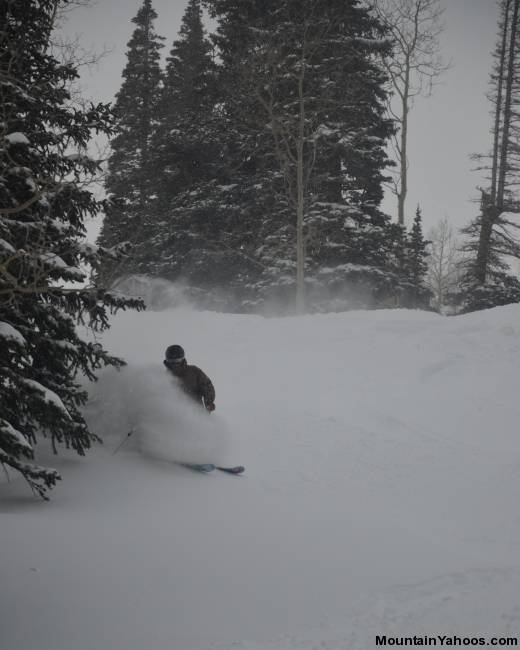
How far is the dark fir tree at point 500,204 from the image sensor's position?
21.8 meters

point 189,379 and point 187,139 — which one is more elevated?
point 187,139

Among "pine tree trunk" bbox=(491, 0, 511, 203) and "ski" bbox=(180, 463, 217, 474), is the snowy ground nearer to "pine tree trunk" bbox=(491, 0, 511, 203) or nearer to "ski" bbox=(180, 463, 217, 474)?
"ski" bbox=(180, 463, 217, 474)

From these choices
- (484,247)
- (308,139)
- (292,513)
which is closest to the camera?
(292,513)

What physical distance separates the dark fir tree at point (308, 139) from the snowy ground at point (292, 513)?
808 centimetres

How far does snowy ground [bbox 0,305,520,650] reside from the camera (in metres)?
3.68

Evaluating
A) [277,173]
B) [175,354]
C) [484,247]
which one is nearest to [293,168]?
[277,173]

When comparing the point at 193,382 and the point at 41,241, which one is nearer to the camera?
the point at 41,241

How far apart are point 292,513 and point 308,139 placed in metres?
16.6

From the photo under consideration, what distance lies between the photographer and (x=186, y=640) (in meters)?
3.41

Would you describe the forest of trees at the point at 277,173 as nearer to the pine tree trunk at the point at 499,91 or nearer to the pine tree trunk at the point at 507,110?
the pine tree trunk at the point at 507,110

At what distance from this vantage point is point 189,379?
7.64 m

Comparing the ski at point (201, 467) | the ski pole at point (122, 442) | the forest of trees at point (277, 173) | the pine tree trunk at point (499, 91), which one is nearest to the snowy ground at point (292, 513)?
the ski pole at point (122, 442)

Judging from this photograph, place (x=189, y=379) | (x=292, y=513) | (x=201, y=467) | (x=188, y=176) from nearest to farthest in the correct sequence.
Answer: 1. (x=292, y=513)
2. (x=201, y=467)
3. (x=189, y=379)
4. (x=188, y=176)

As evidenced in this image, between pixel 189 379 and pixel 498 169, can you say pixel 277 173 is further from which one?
pixel 189 379
